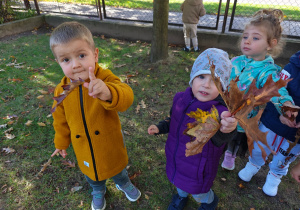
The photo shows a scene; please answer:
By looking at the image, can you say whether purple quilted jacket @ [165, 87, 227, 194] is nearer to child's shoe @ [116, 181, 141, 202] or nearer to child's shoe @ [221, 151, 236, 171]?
child's shoe @ [116, 181, 141, 202]

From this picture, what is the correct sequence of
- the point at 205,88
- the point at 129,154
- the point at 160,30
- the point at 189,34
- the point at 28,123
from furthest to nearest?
1. the point at 189,34
2. the point at 160,30
3. the point at 28,123
4. the point at 129,154
5. the point at 205,88

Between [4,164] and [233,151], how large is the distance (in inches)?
118

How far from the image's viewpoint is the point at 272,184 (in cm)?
236

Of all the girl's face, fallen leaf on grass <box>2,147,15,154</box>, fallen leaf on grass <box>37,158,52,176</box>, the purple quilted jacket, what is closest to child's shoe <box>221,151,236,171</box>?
the purple quilted jacket

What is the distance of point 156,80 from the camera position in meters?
4.49

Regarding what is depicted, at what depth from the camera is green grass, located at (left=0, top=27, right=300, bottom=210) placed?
239cm

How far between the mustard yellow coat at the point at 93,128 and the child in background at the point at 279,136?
1.39m

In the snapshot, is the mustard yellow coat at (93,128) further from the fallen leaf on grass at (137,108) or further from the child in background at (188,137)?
the fallen leaf on grass at (137,108)

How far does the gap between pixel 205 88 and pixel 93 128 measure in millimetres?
948

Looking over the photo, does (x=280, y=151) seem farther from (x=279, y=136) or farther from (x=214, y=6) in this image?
(x=214, y=6)

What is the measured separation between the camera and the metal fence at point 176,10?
6.46 metres

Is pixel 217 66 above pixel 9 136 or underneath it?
above

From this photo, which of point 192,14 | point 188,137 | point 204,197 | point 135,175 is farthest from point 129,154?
point 192,14

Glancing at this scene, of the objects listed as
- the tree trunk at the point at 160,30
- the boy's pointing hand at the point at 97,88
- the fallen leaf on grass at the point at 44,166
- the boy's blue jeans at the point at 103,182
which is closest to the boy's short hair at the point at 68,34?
the boy's pointing hand at the point at 97,88
